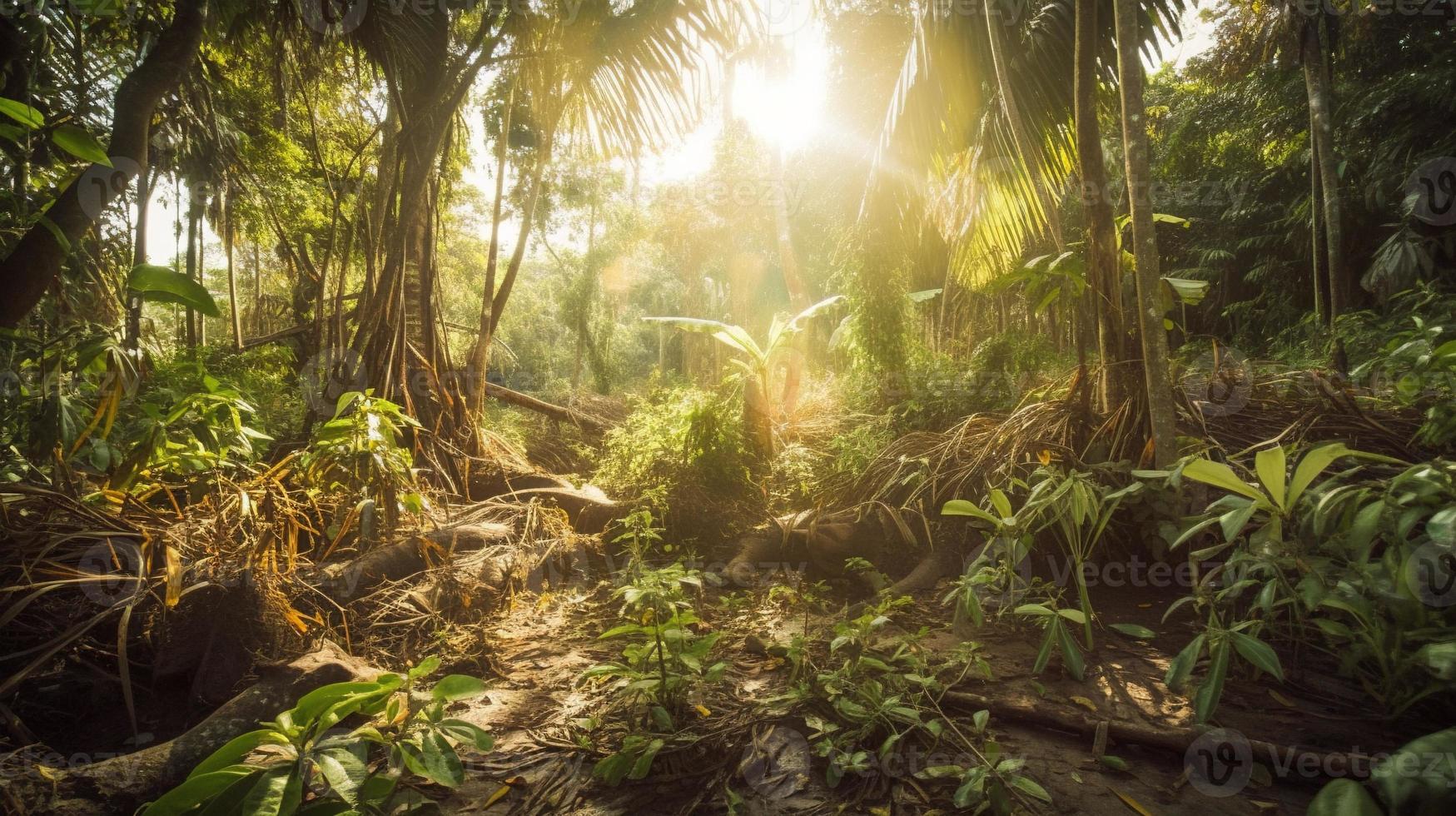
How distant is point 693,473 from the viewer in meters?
4.25

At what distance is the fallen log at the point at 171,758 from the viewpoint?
129 centimetres

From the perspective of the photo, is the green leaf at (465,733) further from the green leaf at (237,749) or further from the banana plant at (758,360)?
the banana plant at (758,360)

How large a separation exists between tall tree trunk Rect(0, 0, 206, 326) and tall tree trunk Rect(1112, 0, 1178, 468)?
3330 millimetres

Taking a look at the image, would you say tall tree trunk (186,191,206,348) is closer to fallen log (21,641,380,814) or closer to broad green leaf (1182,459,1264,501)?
fallen log (21,641,380,814)

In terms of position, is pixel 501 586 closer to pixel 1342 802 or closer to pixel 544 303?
pixel 1342 802

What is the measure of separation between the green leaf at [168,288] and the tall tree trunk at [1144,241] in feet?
10.4

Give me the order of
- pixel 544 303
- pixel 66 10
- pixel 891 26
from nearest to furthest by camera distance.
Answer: pixel 66 10 < pixel 891 26 < pixel 544 303

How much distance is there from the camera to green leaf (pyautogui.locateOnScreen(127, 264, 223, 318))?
5.26ft

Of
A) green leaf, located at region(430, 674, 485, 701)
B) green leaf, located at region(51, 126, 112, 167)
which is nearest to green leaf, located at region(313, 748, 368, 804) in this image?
green leaf, located at region(430, 674, 485, 701)

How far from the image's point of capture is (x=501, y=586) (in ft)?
9.83

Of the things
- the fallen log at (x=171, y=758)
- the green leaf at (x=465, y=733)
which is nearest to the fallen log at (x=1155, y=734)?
the green leaf at (x=465, y=733)

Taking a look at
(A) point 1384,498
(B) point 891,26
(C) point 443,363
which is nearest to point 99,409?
Answer: (C) point 443,363

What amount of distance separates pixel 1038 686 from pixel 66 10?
14.4ft

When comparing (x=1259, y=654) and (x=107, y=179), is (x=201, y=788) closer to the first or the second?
(x=107, y=179)
